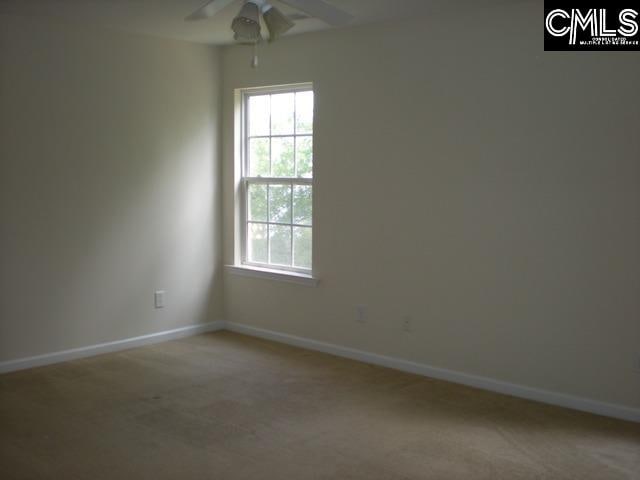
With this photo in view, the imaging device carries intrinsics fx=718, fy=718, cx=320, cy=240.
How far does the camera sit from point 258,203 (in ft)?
19.4

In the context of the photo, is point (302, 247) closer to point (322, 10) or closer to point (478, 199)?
point (478, 199)

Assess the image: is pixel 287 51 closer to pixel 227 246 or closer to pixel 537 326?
pixel 227 246

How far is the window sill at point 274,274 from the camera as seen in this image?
546 cm

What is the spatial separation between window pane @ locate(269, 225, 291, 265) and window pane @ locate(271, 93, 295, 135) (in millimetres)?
769

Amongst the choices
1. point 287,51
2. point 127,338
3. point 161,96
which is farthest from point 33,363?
point 287,51

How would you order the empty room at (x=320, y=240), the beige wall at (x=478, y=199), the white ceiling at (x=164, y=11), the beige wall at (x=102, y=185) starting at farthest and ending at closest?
the beige wall at (x=102, y=185)
the white ceiling at (x=164, y=11)
the beige wall at (x=478, y=199)
the empty room at (x=320, y=240)

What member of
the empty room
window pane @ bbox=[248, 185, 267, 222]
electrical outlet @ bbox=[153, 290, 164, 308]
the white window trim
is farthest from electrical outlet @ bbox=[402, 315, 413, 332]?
electrical outlet @ bbox=[153, 290, 164, 308]

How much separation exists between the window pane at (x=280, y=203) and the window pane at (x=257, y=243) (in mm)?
160

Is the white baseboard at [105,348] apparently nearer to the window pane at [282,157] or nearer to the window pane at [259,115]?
the window pane at [282,157]

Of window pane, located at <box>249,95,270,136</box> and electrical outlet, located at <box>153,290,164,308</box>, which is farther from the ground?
window pane, located at <box>249,95,270,136</box>

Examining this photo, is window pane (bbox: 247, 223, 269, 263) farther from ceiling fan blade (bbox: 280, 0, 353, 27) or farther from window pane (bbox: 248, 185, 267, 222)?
ceiling fan blade (bbox: 280, 0, 353, 27)

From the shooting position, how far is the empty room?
12.2 ft

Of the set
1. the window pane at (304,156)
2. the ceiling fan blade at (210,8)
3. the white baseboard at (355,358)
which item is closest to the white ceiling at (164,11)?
the ceiling fan blade at (210,8)

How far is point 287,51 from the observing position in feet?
17.9
